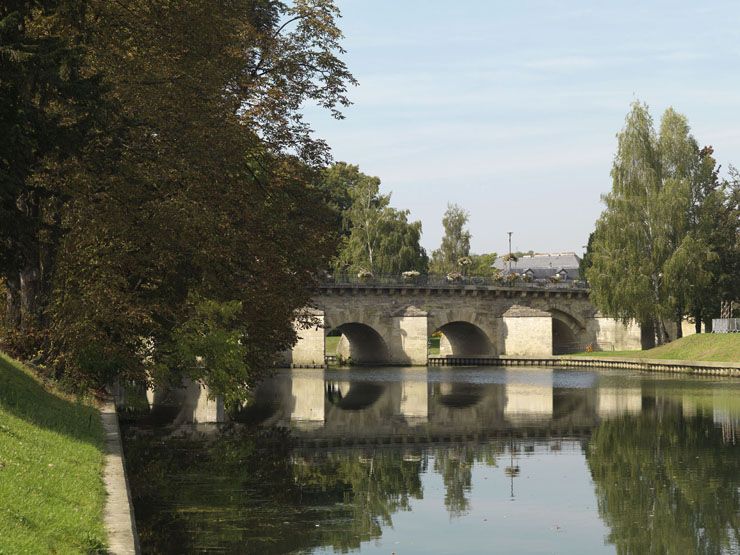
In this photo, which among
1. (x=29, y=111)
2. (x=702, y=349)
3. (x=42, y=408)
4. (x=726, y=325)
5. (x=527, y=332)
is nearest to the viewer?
(x=29, y=111)

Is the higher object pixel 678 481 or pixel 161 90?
pixel 161 90

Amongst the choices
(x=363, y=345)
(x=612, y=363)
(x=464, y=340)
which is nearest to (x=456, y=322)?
(x=464, y=340)

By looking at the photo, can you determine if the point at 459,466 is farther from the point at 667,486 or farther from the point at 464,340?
the point at 464,340

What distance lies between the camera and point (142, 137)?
21125 mm

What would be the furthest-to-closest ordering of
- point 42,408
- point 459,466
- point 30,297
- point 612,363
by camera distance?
point 612,363 < point 459,466 < point 30,297 < point 42,408

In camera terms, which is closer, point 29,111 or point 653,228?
point 29,111

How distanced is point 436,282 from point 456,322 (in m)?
4.78

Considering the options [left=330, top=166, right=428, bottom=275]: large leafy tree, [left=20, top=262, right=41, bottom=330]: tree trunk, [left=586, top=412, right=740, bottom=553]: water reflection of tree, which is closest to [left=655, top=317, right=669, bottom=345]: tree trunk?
[left=330, top=166, right=428, bottom=275]: large leafy tree

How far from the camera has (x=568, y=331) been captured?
8112 cm

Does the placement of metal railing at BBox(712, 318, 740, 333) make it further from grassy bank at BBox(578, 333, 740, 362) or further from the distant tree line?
the distant tree line

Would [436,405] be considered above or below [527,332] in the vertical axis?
below

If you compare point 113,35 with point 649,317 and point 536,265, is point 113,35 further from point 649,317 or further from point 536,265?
point 536,265

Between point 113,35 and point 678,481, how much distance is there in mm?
12689

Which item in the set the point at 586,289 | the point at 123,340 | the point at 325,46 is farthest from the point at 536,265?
the point at 123,340
